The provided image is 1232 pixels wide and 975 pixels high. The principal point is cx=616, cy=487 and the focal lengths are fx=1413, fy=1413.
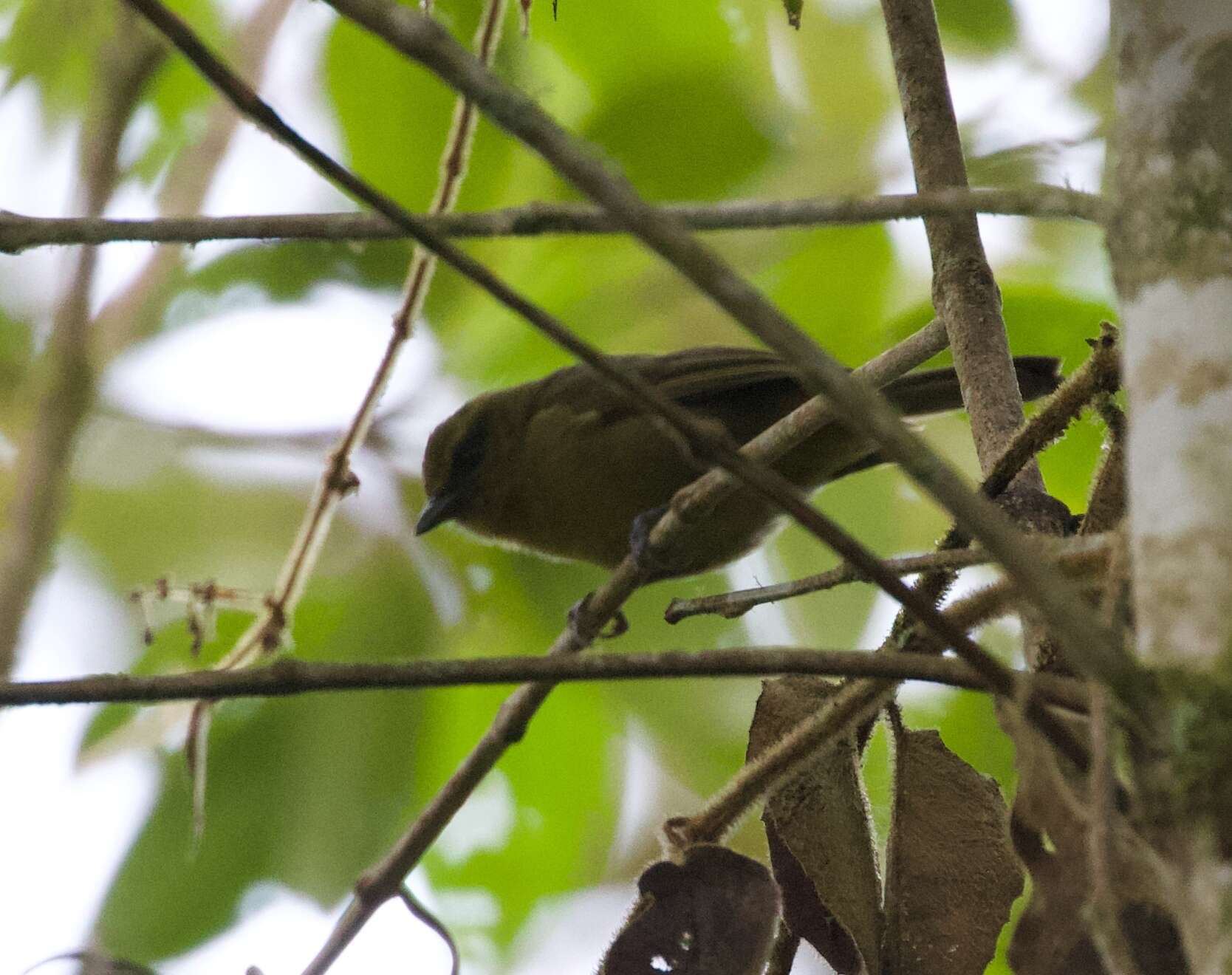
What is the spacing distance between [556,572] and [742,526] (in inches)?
34.9

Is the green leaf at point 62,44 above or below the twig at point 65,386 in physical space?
above

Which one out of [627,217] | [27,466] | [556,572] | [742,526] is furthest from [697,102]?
[627,217]

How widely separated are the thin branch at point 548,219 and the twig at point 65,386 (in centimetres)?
80

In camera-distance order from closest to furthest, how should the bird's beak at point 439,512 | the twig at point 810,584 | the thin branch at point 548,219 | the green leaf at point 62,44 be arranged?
the thin branch at point 548,219 → the twig at point 810,584 → the green leaf at point 62,44 → the bird's beak at point 439,512

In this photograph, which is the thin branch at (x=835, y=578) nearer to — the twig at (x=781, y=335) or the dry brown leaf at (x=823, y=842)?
the dry brown leaf at (x=823, y=842)

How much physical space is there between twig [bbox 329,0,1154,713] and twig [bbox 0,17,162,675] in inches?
62.2

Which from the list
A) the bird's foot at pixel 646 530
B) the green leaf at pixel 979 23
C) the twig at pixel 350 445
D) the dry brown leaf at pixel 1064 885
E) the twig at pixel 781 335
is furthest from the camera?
the green leaf at pixel 979 23

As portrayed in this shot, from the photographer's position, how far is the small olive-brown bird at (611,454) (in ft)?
13.4

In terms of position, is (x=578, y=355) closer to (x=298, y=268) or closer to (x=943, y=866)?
(x=943, y=866)

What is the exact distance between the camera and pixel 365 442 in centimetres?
496

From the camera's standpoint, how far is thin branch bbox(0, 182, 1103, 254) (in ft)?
5.15

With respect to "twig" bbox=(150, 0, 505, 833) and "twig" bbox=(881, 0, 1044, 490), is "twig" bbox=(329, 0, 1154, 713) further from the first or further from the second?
"twig" bbox=(150, 0, 505, 833)

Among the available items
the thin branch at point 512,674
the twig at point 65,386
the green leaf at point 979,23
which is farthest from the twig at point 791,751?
the green leaf at point 979,23

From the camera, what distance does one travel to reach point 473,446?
185 inches
